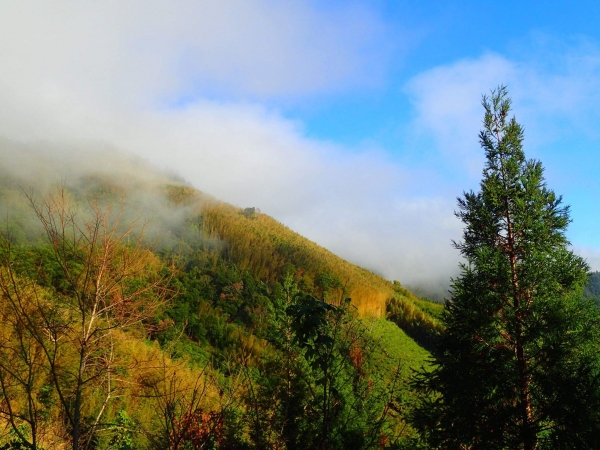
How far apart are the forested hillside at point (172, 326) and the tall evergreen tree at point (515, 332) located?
116 cm

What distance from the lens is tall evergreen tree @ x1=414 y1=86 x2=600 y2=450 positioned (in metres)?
→ 4.53

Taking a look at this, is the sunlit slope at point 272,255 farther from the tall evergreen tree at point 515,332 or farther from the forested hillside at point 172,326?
the tall evergreen tree at point 515,332

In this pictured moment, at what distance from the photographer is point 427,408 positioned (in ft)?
19.8

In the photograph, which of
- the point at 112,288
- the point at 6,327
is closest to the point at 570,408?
the point at 112,288

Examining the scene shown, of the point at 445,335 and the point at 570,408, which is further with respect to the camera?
the point at 445,335

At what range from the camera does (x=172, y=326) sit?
9.04 m

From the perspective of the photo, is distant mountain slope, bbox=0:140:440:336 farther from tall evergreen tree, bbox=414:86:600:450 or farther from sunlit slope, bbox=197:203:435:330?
tall evergreen tree, bbox=414:86:600:450

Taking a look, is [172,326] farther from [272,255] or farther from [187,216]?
[187,216]

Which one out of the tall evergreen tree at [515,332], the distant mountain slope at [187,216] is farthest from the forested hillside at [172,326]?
the tall evergreen tree at [515,332]

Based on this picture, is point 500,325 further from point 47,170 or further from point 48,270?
point 47,170

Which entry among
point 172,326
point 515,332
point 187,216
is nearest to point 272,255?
point 187,216

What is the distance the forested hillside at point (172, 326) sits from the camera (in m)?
2.37

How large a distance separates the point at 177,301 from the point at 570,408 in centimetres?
1049

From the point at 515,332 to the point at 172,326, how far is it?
314 inches
